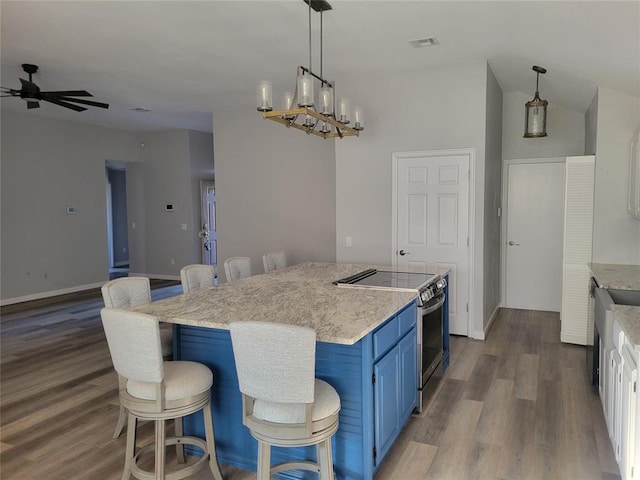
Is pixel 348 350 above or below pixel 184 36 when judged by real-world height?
below

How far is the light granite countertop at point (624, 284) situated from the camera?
2216 mm

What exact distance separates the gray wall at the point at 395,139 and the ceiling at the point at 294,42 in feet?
0.62

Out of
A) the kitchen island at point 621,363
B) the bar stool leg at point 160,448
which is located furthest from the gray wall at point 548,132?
the bar stool leg at point 160,448

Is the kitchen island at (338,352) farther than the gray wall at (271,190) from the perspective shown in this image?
No

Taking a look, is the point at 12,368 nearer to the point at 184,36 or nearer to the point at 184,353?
the point at 184,353

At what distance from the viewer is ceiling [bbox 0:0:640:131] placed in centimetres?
338

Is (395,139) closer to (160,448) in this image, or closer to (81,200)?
(160,448)

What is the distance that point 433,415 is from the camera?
328cm

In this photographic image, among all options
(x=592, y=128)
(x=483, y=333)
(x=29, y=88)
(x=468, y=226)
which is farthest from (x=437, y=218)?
(x=29, y=88)

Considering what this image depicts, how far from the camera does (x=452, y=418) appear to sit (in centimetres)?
323

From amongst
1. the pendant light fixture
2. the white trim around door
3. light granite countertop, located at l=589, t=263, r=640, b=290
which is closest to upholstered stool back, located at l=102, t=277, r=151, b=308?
the white trim around door

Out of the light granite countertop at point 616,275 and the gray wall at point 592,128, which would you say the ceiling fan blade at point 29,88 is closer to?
the light granite countertop at point 616,275

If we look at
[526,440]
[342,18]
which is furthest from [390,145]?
[526,440]

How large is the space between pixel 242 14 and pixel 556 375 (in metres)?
4.02
